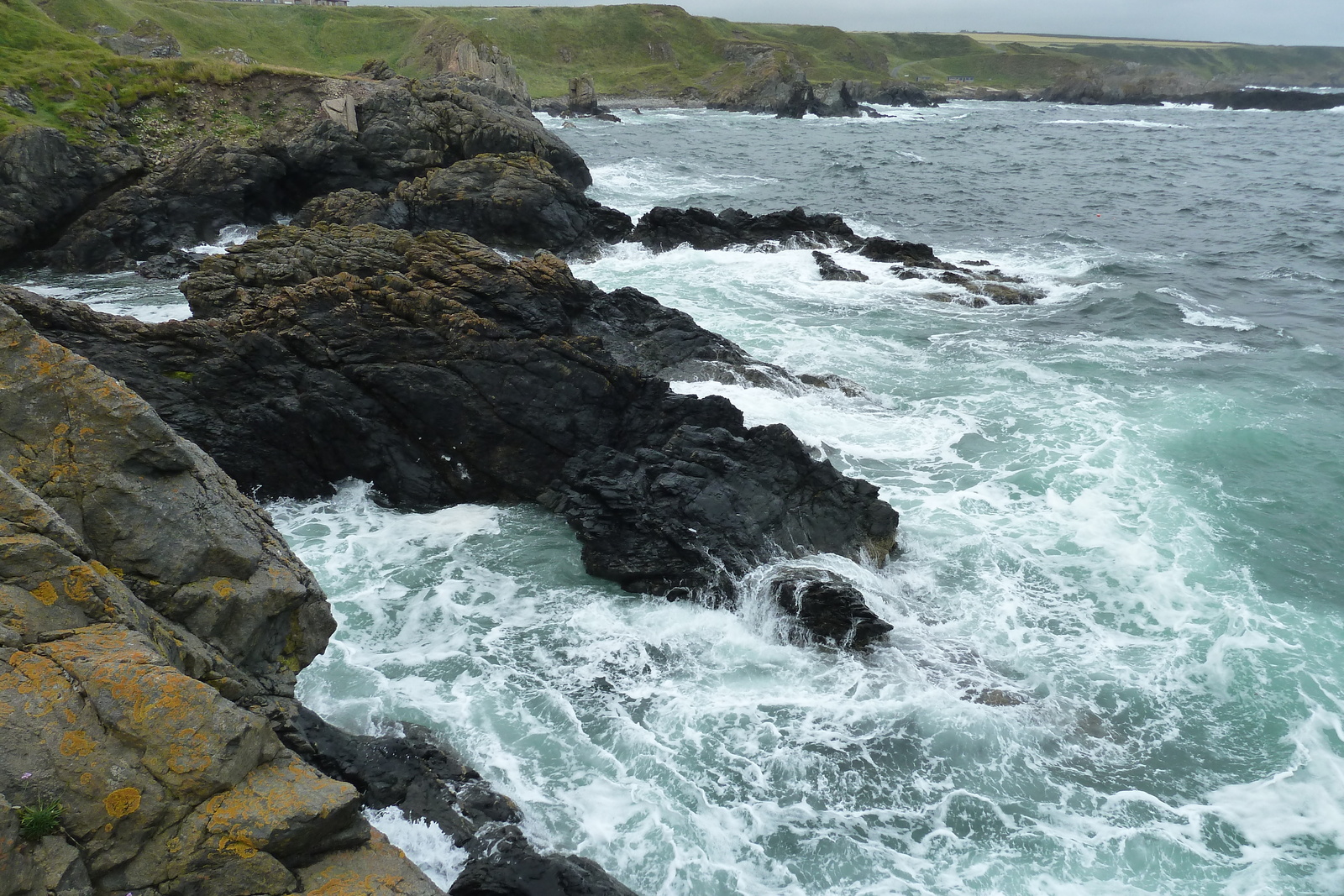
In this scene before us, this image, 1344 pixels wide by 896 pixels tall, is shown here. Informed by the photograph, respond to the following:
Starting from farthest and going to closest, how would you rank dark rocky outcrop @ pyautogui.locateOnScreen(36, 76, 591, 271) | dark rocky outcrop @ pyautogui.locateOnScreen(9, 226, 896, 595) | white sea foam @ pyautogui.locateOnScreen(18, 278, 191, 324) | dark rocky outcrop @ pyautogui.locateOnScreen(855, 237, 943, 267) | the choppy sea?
dark rocky outcrop @ pyautogui.locateOnScreen(855, 237, 943, 267), dark rocky outcrop @ pyautogui.locateOnScreen(36, 76, 591, 271), white sea foam @ pyautogui.locateOnScreen(18, 278, 191, 324), dark rocky outcrop @ pyautogui.locateOnScreen(9, 226, 896, 595), the choppy sea

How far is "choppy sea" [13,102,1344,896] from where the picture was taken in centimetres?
1027

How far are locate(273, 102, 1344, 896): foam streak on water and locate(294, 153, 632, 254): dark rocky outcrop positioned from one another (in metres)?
11.0

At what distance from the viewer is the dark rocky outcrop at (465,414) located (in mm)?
15492

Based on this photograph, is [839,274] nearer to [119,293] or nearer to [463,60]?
[119,293]

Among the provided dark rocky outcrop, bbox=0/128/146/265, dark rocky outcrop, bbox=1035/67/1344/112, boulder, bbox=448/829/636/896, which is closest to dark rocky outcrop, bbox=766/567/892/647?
boulder, bbox=448/829/636/896

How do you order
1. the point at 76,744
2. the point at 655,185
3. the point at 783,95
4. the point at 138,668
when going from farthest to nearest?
the point at 783,95
the point at 655,185
the point at 138,668
the point at 76,744

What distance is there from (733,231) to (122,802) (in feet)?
118

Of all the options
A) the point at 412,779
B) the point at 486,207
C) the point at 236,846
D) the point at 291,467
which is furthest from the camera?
the point at 486,207

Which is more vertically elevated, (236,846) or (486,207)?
(486,207)

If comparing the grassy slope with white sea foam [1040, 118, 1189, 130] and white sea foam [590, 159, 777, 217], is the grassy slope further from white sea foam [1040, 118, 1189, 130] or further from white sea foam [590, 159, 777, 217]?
white sea foam [1040, 118, 1189, 130]

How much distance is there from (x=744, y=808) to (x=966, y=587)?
6.68 metres

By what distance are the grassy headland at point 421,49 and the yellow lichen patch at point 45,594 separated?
1379 inches

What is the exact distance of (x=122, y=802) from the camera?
540 centimetres

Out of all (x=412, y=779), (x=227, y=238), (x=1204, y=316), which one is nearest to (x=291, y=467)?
(x=412, y=779)
